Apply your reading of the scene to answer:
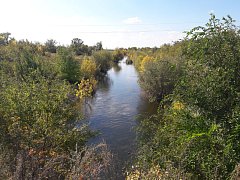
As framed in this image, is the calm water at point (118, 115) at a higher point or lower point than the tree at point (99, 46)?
lower

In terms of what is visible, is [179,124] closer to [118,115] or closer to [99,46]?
[118,115]

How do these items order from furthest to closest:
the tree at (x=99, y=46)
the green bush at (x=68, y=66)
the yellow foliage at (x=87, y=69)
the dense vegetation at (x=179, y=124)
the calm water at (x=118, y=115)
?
the tree at (x=99, y=46) → the yellow foliage at (x=87, y=69) → the green bush at (x=68, y=66) → the calm water at (x=118, y=115) → the dense vegetation at (x=179, y=124)

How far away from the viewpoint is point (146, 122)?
14773mm

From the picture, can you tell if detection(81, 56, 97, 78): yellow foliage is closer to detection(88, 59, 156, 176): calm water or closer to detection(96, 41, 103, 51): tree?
detection(88, 59, 156, 176): calm water

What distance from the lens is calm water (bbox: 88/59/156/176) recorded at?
24.0 metres

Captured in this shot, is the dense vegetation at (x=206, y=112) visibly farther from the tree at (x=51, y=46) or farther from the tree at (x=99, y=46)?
the tree at (x=99, y=46)

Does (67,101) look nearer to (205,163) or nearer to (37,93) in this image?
(37,93)

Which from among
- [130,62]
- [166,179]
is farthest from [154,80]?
[130,62]

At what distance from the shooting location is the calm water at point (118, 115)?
2402 cm

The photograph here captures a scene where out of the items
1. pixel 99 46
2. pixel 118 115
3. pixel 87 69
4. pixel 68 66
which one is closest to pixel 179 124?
pixel 118 115

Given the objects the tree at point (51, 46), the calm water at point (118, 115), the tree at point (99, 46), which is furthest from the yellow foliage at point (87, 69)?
the tree at point (99, 46)

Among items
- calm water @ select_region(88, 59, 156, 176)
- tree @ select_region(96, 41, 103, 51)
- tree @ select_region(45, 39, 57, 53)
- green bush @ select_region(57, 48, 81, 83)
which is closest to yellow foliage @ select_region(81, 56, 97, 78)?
calm water @ select_region(88, 59, 156, 176)

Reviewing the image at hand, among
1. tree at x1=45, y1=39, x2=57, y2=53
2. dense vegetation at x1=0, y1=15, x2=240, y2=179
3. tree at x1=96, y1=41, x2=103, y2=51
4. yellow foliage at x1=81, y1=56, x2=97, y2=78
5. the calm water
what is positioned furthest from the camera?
tree at x1=96, y1=41, x2=103, y2=51

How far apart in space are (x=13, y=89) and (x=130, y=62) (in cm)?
9815
